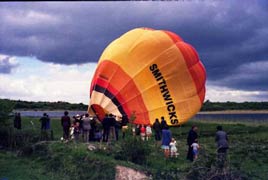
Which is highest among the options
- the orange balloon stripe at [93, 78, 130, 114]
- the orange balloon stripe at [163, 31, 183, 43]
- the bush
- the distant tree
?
the orange balloon stripe at [163, 31, 183, 43]

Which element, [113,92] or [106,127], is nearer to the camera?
[106,127]

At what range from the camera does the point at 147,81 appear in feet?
79.0

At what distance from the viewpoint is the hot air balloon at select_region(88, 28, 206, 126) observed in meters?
24.1

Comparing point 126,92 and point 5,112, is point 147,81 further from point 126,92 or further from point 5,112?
point 5,112

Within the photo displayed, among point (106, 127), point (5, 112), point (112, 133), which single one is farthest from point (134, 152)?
point (5, 112)

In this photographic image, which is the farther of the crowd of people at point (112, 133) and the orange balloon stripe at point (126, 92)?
the orange balloon stripe at point (126, 92)

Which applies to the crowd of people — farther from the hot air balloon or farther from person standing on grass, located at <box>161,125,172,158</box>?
the hot air balloon

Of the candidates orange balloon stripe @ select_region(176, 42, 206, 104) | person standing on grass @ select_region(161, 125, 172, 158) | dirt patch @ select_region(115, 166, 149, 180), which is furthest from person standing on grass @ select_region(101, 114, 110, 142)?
orange balloon stripe @ select_region(176, 42, 206, 104)

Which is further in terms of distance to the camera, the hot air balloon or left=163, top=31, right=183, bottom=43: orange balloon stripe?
left=163, top=31, right=183, bottom=43: orange balloon stripe

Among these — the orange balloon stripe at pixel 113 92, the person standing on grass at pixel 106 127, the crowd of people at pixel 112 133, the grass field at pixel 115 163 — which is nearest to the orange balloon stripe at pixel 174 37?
the orange balloon stripe at pixel 113 92

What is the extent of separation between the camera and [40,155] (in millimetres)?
15586

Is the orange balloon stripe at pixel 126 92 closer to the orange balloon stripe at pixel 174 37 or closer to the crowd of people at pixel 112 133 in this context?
the crowd of people at pixel 112 133

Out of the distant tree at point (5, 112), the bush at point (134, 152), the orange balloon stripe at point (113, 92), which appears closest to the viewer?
the bush at point (134, 152)

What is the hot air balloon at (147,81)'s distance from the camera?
24.1 metres
